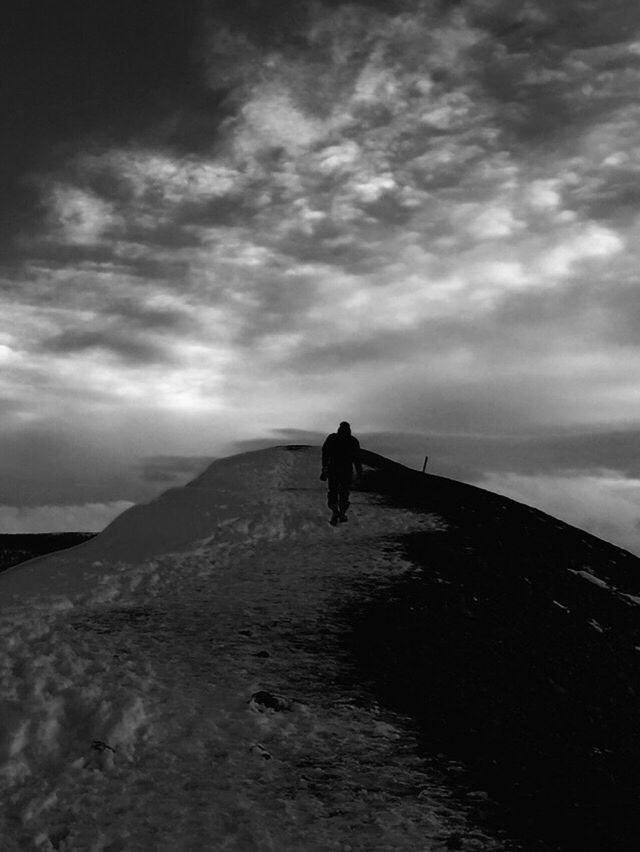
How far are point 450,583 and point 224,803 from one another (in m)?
10.9

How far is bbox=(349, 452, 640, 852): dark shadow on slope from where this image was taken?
847 centimetres

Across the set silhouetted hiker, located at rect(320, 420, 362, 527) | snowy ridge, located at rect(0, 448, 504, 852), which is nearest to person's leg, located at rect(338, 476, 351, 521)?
silhouetted hiker, located at rect(320, 420, 362, 527)

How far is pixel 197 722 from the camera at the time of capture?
904 cm

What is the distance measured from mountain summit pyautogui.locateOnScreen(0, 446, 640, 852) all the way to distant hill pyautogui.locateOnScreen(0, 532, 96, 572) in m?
56.1

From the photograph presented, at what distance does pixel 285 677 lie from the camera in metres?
10.7

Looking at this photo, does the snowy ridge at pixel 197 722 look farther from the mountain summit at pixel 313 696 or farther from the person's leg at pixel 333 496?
the person's leg at pixel 333 496

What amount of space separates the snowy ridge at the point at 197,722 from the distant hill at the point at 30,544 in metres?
56.9

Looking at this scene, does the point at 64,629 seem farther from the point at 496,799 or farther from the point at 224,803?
the point at 496,799

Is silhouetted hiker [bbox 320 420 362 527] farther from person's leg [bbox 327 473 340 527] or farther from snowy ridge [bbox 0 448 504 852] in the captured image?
snowy ridge [bbox 0 448 504 852]

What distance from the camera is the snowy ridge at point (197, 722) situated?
23.1 ft

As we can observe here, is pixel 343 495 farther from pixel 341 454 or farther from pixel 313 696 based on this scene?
pixel 313 696

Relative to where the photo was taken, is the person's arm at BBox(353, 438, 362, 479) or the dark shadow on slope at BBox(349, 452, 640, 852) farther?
the person's arm at BBox(353, 438, 362, 479)

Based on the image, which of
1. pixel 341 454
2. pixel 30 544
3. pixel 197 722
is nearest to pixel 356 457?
pixel 341 454

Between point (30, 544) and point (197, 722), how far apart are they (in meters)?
77.6
